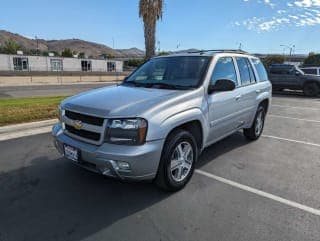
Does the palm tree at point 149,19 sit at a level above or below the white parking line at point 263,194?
above

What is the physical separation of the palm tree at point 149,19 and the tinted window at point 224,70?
1435 cm

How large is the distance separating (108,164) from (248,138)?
4110 millimetres

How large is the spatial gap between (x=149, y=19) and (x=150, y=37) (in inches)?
45.2

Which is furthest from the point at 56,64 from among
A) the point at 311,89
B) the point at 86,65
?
the point at 311,89

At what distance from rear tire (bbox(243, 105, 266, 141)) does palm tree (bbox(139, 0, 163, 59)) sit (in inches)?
528

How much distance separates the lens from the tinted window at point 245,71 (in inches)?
217

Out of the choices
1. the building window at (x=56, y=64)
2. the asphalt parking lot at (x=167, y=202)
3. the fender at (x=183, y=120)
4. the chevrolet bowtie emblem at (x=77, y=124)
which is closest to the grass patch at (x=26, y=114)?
the asphalt parking lot at (x=167, y=202)

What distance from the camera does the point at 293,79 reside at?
59.2 feet

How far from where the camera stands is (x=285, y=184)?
427 cm

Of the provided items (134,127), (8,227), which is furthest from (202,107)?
(8,227)

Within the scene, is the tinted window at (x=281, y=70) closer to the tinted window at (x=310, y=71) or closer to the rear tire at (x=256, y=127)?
the tinted window at (x=310, y=71)

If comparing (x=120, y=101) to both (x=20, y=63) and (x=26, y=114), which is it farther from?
(x=20, y=63)

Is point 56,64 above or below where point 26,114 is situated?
above

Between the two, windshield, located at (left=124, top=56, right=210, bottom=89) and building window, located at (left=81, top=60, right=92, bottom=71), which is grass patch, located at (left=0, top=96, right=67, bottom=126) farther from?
building window, located at (left=81, top=60, right=92, bottom=71)
